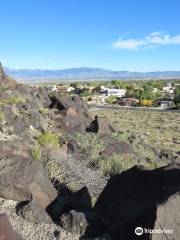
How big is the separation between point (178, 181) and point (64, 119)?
18.5 metres

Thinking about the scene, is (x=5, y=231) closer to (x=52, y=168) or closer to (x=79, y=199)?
(x=79, y=199)

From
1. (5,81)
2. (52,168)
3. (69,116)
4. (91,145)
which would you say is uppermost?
(5,81)

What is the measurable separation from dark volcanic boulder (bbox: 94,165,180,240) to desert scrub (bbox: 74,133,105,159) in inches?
266

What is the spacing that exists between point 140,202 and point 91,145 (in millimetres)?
10773

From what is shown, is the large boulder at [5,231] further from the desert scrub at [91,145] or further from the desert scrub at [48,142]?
the desert scrub at [48,142]

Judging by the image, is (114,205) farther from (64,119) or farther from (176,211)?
(64,119)

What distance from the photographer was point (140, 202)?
7.70 meters

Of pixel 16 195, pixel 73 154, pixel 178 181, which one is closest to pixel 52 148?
pixel 73 154

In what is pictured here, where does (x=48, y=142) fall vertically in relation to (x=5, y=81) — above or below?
below

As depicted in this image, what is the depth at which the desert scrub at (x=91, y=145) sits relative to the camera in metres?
16.7

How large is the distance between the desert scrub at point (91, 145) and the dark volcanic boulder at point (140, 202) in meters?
6.75

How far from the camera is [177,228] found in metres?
6.68

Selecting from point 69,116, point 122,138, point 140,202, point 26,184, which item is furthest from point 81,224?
point 69,116

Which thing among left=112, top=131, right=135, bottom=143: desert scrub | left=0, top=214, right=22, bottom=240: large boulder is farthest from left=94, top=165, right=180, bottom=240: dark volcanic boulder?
left=112, top=131, right=135, bottom=143: desert scrub
